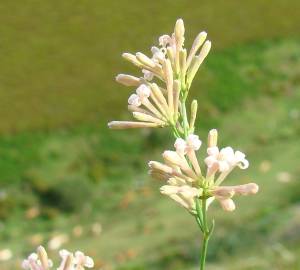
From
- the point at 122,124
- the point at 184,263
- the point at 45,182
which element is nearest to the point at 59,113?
the point at 45,182

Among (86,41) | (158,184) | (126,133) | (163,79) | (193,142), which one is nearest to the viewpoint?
(193,142)

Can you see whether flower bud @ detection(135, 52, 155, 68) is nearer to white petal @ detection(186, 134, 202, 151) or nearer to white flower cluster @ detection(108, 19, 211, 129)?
white flower cluster @ detection(108, 19, 211, 129)

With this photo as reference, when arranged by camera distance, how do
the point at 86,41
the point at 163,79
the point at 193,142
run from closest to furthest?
the point at 193,142, the point at 163,79, the point at 86,41

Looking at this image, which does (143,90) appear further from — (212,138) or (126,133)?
(126,133)

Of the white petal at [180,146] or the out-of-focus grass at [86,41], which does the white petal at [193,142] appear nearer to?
the white petal at [180,146]

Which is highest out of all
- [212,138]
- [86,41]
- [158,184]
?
[86,41]

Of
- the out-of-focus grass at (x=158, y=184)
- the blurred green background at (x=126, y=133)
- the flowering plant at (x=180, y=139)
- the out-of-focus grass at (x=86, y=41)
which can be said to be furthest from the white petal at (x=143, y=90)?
the out-of-focus grass at (x=86, y=41)

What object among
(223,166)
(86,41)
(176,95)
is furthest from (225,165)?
(86,41)

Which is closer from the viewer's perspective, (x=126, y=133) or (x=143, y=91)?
(x=143, y=91)

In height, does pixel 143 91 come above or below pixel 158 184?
below
